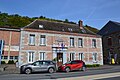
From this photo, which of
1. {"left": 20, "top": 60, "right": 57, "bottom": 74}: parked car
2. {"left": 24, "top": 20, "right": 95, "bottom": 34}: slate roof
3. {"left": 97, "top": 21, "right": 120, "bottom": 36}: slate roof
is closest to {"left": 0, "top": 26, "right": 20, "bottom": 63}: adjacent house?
{"left": 24, "top": 20, "right": 95, "bottom": 34}: slate roof

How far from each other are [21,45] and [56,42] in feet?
20.6

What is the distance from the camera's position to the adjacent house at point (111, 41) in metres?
37.7

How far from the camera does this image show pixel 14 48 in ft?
85.5

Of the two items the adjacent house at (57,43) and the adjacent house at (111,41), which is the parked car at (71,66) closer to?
the adjacent house at (57,43)

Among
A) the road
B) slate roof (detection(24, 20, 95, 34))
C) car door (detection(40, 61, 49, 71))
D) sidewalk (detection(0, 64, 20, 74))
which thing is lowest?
sidewalk (detection(0, 64, 20, 74))

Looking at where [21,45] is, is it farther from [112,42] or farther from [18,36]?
[112,42]

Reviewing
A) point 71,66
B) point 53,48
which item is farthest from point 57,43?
point 71,66

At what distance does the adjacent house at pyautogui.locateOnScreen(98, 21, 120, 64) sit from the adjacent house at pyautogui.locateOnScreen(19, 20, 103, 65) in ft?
25.0

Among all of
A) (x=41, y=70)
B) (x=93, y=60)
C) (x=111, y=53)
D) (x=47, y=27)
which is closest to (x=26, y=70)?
(x=41, y=70)

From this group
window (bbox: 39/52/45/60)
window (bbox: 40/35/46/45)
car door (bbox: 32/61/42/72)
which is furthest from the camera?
window (bbox: 40/35/46/45)

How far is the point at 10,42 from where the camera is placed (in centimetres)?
2628

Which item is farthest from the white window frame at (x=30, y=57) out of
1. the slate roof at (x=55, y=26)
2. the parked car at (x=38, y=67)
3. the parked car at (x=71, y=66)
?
the parked car at (x=38, y=67)

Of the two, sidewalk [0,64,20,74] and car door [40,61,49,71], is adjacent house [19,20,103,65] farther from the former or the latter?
car door [40,61,49,71]

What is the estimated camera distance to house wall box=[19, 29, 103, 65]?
2522 cm
